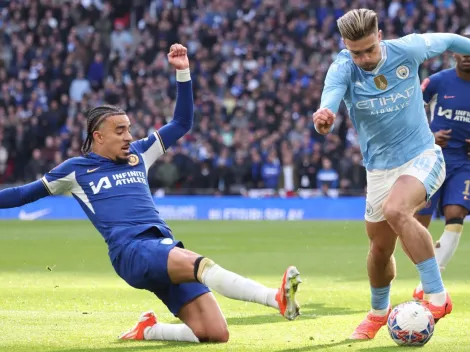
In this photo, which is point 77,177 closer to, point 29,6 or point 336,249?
point 336,249

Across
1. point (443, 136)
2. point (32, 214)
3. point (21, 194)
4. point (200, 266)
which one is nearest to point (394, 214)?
point (200, 266)

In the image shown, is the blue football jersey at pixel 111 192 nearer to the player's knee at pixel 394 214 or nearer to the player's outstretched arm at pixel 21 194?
the player's outstretched arm at pixel 21 194

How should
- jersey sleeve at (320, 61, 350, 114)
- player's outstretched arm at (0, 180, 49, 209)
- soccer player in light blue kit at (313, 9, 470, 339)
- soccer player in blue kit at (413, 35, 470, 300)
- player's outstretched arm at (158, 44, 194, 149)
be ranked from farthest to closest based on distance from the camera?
soccer player in blue kit at (413, 35, 470, 300) → player's outstretched arm at (158, 44, 194, 149) → player's outstretched arm at (0, 180, 49, 209) → soccer player in light blue kit at (313, 9, 470, 339) → jersey sleeve at (320, 61, 350, 114)

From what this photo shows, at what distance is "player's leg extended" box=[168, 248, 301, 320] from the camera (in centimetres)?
626

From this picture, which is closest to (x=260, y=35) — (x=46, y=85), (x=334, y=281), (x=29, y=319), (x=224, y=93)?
(x=224, y=93)

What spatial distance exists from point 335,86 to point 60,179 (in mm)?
2156

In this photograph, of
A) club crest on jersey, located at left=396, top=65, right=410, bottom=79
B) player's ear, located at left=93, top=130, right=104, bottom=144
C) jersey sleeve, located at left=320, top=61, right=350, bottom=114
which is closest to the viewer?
jersey sleeve, located at left=320, top=61, right=350, bottom=114

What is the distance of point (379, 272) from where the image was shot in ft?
25.4

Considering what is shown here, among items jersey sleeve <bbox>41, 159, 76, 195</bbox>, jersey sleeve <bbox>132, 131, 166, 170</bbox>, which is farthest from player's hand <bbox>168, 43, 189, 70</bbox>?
jersey sleeve <bbox>41, 159, 76, 195</bbox>

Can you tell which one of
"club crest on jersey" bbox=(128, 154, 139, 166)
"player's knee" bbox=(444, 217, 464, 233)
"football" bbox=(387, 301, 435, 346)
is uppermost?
"club crest on jersey" bbox=(128, 154, 139, 166)

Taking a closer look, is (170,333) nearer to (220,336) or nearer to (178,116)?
(220,336)

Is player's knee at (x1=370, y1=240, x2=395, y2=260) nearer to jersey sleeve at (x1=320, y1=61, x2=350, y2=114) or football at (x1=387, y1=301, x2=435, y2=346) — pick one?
football at (x1=387, y1=301, x2=435, y2=346)

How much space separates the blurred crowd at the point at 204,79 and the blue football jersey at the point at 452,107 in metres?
14.9

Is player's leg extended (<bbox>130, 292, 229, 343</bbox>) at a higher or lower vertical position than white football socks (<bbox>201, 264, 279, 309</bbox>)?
lower
